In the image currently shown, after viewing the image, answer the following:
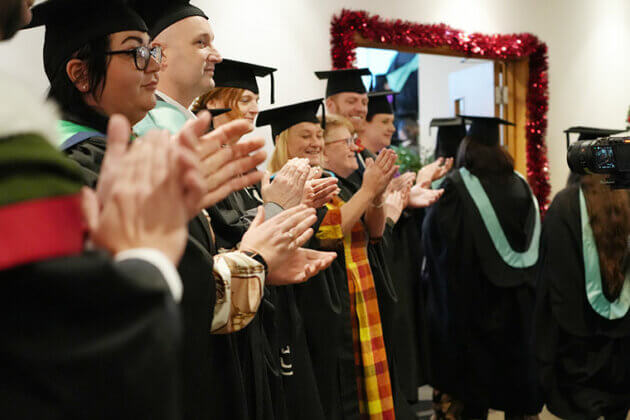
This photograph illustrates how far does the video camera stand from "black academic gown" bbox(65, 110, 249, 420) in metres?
1.59

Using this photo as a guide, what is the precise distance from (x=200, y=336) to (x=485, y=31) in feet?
17.2

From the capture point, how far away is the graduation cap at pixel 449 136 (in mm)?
5242

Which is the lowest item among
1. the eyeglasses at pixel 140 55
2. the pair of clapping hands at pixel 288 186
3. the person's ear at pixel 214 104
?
the pair of clapping hands at pixel 288 186

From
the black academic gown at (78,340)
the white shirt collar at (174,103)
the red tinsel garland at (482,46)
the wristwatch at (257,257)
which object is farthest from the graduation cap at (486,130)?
the black academic gown at (78,340)

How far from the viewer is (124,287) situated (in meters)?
0.71

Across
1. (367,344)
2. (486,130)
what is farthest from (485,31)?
(367,344)

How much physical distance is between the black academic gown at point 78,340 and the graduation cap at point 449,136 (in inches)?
188

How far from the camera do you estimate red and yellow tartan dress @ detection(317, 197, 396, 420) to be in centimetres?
284

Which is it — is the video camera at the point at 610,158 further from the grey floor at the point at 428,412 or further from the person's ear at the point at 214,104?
the grey floor at the point at 428,412

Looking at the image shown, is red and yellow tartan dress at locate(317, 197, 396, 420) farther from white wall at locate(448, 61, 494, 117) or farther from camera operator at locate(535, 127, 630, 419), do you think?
white wall at locate(448, 61, 494, 117)

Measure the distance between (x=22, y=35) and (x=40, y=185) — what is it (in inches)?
115

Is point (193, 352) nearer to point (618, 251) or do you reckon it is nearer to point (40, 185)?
point (40, 185)

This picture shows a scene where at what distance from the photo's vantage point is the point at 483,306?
4008mm

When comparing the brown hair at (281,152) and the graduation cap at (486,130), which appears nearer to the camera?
the brown hair at (281,152)
